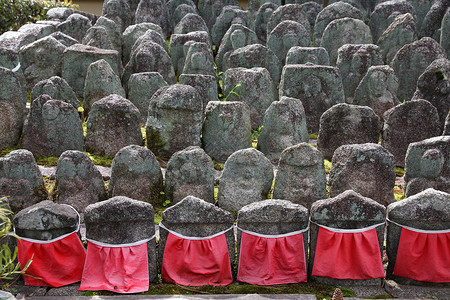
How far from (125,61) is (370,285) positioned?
7.53m

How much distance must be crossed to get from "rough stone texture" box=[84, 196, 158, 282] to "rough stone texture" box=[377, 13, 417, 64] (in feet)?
23.9

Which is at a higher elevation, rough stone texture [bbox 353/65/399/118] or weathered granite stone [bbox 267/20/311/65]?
weathered granite stone [bbox 267/20/311/65]

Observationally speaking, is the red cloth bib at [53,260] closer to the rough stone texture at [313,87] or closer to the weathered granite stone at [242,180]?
the weathered granite stone at [242,180]

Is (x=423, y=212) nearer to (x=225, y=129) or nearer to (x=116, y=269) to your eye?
(x=116, y=269)

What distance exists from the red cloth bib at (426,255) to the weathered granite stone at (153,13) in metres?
9.29

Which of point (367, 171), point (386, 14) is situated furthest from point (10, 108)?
point (386, 14)

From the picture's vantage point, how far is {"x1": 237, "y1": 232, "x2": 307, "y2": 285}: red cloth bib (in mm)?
4926

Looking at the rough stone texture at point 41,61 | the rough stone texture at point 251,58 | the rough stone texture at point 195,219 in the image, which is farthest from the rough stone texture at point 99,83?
the rough stone texture at point 195,219

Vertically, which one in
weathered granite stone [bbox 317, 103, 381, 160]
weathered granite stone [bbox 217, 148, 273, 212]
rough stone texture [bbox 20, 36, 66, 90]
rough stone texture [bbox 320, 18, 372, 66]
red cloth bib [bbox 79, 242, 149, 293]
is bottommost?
red cloth bib [bbox 79, 242, 149, 293]

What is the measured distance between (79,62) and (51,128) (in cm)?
230

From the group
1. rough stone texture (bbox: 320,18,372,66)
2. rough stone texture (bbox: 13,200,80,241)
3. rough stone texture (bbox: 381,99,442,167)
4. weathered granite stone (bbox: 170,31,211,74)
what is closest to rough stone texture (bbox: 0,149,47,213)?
A: rough stone texture (bbox: 13,200,80,241)

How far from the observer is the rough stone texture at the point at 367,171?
590cm

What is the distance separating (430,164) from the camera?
19.5 ft

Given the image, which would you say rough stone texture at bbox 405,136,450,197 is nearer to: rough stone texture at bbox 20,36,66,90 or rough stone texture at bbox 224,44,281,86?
rough stone texture at bbox 224,44,281,86
